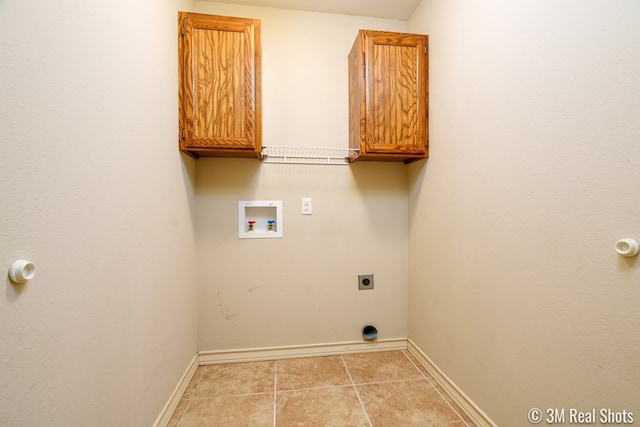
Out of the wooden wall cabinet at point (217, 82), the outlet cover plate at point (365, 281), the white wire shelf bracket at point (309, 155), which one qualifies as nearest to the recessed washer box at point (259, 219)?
the white wire shelf bracket at point (309, 155)

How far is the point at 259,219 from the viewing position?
1830 mm

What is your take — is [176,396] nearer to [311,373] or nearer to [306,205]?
[311,373]

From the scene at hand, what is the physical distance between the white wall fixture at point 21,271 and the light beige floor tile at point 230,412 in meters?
1.16

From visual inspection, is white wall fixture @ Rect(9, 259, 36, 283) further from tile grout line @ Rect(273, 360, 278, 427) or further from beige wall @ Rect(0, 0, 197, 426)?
tile grout line @ Rect(273, 360, 278, 427)

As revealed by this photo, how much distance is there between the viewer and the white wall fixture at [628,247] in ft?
2.18

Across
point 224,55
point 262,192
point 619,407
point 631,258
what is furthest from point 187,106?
point 619,407

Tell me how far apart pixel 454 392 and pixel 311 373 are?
0.86m

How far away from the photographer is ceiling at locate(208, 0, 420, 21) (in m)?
1.72

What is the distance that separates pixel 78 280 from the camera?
2.40ft

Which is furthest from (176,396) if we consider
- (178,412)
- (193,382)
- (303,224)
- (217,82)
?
(217,82)

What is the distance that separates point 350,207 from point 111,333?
1479mm

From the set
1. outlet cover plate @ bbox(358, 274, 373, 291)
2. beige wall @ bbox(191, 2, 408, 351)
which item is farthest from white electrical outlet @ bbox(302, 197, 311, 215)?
outlet cover plate @ bbox(358, 274, 373, 291)

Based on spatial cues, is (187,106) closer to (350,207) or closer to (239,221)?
(239,221)

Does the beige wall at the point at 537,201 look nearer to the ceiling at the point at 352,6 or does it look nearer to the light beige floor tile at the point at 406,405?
the light beige floor tile at the point at 406,405
